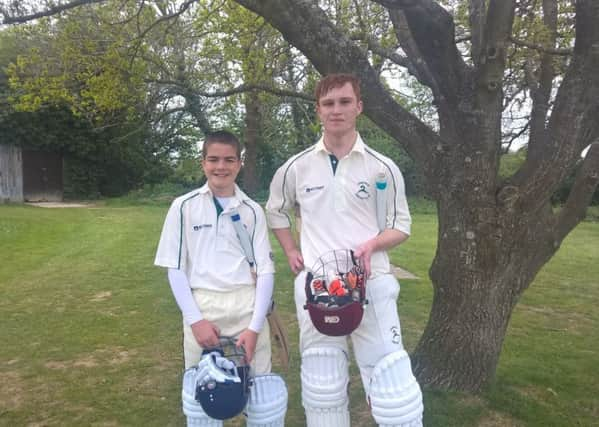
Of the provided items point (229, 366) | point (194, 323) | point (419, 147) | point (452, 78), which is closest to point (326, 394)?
point (229, 366)

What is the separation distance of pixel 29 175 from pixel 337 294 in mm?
19202

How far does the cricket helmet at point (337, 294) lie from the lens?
83.2 inches

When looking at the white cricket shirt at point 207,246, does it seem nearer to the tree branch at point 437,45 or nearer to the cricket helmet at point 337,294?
the cricket helmet at point 337,294

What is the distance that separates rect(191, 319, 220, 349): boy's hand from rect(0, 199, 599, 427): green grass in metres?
1.17

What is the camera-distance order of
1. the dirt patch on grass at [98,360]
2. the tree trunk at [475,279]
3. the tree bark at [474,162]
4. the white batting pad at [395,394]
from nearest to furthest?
the white batting pad at [395,394]
the tree bark at [474,162]
the tree trunk at [475,279]
the dirt patch on grass at [98,360]

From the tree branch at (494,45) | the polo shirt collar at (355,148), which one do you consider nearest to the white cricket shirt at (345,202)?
the polo shirt collar at (355,148)

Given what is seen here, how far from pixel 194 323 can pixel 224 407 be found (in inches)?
15.0

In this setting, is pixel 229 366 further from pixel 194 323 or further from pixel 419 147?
pixel 419 147

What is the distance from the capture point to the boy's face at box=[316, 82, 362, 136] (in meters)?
2.34

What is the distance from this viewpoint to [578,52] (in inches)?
117

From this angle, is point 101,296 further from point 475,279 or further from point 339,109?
point 339,109

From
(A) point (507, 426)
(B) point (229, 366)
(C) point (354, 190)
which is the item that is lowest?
(A) point (507, 426)

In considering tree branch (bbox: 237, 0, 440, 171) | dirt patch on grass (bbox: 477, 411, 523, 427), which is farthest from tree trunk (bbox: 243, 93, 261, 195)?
dirt patch on grass (bbox: 477, 411, 523, 427)

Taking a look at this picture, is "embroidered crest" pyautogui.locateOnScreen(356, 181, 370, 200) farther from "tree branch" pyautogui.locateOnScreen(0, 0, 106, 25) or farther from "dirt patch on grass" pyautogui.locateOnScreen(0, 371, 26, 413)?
Answer: "dirt patch on grass" pyautogui.locateOnScreen(0, 371, 26, 413)
